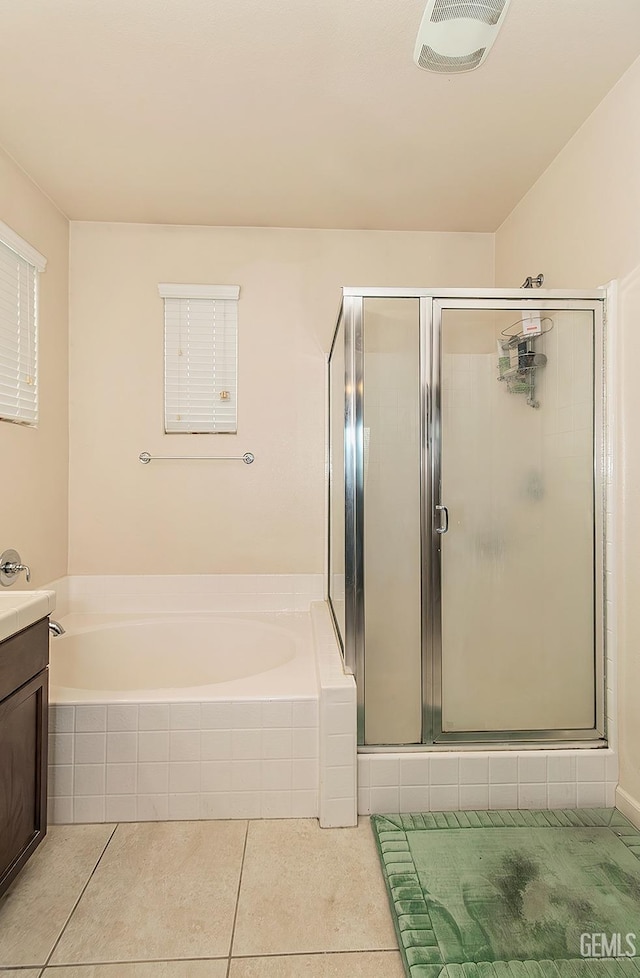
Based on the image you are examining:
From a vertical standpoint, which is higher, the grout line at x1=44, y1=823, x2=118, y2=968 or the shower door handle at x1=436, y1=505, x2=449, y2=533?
the shower door handle at x1=436, y1=505, x2=449, y2=533

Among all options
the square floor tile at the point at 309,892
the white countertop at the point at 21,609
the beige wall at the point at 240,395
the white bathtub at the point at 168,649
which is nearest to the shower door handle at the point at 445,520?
the white bathtub at the point at 168,649

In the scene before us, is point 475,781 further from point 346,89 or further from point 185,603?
point 346,89

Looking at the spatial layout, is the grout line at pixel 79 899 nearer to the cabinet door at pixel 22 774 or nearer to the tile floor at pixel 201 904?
the tile floor at pixel 201 904

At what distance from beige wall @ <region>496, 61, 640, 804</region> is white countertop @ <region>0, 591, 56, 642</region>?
1.85 meters

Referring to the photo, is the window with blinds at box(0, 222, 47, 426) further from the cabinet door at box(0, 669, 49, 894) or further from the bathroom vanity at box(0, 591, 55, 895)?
the cabinet door at box(0, 669, 49, 894)

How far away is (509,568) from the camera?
2.08 m

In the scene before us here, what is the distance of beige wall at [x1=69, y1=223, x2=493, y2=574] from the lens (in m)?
3.04

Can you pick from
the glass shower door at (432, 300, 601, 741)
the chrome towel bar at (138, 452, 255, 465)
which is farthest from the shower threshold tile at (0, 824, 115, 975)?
the chrome towel bar at (138, 452, 255, 465)

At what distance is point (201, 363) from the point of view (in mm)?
3057

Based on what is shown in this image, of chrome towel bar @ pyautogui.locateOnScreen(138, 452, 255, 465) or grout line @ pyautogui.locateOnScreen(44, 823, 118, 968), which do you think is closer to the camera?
grout line @ pyautogui.locateOnScreen(44, 823, 118, 968)

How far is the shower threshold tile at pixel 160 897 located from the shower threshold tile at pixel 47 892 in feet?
0.11

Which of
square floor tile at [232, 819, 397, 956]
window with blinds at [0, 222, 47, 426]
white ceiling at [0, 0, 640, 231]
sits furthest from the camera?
window with blinds at [0, 222, 47, 426]

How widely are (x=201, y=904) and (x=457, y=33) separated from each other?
100 inches

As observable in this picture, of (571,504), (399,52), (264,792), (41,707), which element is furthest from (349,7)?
(264,792)
